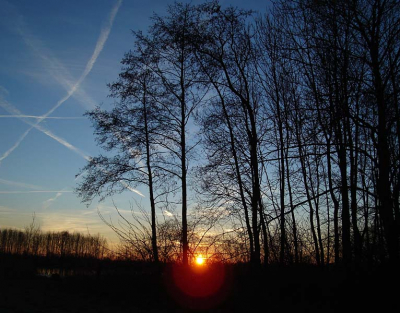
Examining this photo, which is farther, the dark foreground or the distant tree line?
the distant tree line

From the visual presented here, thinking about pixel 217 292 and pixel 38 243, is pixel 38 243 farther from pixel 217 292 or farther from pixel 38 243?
pixel 217 292

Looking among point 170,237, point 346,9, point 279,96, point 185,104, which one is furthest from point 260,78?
point 170,237

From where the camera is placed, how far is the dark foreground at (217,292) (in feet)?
22.8

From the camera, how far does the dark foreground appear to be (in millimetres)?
6938

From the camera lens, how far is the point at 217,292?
9688 millimetres

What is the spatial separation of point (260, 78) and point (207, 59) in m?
2.12

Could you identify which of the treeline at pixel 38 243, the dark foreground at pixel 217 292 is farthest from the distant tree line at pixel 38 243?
the dark foreground at pixel 217 292

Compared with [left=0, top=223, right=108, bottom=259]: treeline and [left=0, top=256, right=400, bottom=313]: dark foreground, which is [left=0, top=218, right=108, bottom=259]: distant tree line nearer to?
[left=0, top=223, right=108, bottom=259]: treeline

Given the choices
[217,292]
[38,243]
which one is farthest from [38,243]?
Result: [217,292]

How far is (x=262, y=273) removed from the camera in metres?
9.81

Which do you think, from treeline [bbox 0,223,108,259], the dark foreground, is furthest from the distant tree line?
the dark foreground

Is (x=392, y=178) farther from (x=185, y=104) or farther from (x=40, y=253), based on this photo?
(x=40, y=253)

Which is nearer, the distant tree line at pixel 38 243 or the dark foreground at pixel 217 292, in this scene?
the dark foreground at pixel 217 292

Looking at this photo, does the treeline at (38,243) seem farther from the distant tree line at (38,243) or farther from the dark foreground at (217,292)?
→ the dark foreground at (217,292)
